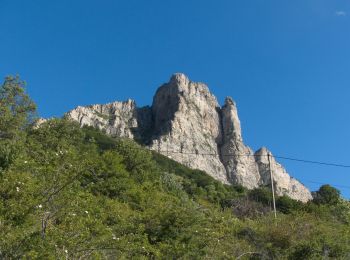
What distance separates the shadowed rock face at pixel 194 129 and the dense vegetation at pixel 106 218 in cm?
7688

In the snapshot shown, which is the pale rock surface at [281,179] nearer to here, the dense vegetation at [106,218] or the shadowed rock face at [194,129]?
the shadowed rock face at [194,129]

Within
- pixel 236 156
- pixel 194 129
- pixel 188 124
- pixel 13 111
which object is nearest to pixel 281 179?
pixel 236 156

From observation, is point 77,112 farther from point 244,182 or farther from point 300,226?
point 300,226

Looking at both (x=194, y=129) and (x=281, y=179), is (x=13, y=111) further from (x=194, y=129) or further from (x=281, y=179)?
(x=281, y=179)

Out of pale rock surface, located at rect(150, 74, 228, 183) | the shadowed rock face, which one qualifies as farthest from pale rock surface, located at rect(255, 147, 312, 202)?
pale rock surface, located at rect(150, 74, 228, 183)

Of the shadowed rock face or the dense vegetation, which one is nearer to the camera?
the dense vegetation

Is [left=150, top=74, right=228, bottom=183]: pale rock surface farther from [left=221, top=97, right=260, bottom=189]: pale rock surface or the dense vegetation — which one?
the dense vegetation

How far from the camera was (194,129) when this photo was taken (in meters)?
126

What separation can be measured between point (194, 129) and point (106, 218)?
10730cm

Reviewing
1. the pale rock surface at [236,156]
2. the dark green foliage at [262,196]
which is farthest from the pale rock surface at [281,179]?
the dark green foliage at [262,196]

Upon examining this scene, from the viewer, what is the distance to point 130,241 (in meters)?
11.5

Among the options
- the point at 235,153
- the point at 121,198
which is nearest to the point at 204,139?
the point at 235,153

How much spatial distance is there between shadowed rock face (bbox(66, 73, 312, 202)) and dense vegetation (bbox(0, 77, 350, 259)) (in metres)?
76.9

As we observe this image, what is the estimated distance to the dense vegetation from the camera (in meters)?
10.3
